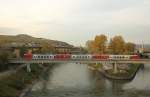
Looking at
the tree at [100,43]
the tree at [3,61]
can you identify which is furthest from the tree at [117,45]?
the tree at [3,61]

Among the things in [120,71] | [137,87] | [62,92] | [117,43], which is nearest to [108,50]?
[117,43]

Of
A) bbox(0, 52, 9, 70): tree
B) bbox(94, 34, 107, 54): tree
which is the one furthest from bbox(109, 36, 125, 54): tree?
bbox(0, 52, 9, 70): tree

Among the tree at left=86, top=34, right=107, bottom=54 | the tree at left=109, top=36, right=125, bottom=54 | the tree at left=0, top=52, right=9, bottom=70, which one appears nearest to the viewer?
the tree at left=0, top=52, right=9, bottom=70

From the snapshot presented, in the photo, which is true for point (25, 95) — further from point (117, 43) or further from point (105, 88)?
point (117, 43)

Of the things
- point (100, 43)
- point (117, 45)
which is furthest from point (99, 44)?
point (117, 45)

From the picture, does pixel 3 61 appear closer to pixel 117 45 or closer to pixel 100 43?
pixel 100 43

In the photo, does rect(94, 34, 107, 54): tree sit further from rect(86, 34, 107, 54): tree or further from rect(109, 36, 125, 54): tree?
rect(109, 36, 125, 54): tree

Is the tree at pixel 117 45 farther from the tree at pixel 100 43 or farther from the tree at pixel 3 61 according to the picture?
the tree at pixel 3 61

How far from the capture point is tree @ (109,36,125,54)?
82.1 metres

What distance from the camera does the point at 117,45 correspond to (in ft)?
270

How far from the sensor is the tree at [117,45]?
8206 centimetres

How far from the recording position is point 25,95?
134 ft

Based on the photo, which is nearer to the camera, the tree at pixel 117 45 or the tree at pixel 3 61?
the tree at pixel 3 61

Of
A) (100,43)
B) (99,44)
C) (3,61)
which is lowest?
(3,61)
